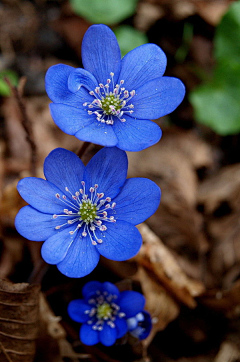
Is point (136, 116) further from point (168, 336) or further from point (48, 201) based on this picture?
point (168, 336)

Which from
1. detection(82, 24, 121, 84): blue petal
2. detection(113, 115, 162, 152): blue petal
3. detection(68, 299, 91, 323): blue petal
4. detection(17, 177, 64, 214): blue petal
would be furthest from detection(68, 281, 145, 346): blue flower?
detection(82, 24, 121, 84): blue petal

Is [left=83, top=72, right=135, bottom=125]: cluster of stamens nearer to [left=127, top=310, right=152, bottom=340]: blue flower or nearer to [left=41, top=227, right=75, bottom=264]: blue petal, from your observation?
[left=41, top=227, right=75, bottom=264]: blue petal

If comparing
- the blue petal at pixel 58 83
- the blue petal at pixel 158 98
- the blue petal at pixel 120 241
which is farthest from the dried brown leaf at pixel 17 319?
the blue petal at pixel 158 98

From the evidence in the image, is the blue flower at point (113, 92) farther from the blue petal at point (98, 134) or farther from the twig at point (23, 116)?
the twig at point (23, 116)

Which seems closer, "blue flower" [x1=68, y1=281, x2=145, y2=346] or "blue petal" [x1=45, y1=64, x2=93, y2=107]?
"blue petal" [x1=45, y1=64, x2=93, y2=107]

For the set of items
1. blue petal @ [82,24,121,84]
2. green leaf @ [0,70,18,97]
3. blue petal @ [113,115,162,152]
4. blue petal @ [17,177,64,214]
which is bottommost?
green leaf @ [0,70,18,97]

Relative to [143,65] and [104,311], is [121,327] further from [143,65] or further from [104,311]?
[143,65]
